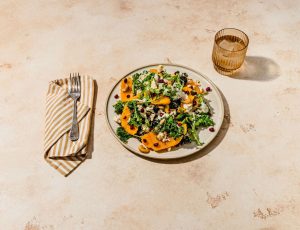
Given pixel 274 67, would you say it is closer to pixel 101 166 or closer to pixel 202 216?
pixel 202 216

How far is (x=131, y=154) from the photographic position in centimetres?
122

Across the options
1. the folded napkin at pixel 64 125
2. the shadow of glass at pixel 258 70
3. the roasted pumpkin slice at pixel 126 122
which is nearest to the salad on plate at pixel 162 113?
the roasted pumpkin slice at pixel 126 122

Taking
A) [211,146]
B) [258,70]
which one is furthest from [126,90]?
[258,70]

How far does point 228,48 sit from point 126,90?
51cm

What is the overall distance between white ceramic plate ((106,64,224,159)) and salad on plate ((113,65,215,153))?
0.02 meters

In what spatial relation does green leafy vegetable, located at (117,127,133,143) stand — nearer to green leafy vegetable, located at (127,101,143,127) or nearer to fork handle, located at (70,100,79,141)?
green leafy vegetable, located at (127,101,143,127)

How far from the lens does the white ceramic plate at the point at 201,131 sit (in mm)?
1179

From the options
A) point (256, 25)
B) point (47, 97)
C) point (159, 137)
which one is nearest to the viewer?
point (159, 137)

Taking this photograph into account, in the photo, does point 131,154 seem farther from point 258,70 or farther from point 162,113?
point 258,70

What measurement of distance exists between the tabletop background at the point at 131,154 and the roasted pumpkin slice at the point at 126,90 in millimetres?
121

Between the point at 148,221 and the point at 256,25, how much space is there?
118cm

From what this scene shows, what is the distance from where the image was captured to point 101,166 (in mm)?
1203

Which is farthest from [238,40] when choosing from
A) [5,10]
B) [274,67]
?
[5,10]

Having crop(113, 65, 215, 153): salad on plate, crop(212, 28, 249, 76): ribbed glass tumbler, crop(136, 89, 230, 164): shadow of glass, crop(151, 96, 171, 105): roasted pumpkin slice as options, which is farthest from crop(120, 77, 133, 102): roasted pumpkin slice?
crop(212, 28, 249, 76): ribbed glass tumbler
